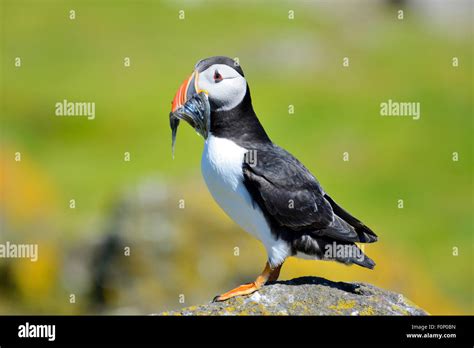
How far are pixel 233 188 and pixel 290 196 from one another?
59 centimetres

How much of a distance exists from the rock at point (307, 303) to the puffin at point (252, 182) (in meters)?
0.15

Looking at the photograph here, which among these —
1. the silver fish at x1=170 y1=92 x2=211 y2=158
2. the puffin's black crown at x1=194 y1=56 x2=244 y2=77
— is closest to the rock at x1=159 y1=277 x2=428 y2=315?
the silver fish at x1=170 y1=92 x2=211 y2=158

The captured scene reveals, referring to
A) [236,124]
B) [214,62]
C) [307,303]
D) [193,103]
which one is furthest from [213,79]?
[307,303]

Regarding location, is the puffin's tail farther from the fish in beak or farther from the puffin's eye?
the puffin's eye

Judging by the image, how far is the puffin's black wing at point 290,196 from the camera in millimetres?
9594

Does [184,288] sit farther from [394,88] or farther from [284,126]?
[394,88]

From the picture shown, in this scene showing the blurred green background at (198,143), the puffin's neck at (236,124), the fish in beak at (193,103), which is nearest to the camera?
the fish in beak at (193,103)

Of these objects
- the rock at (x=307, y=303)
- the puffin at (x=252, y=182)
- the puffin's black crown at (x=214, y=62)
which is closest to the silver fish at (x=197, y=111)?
the puffin at (x=252, y=182)

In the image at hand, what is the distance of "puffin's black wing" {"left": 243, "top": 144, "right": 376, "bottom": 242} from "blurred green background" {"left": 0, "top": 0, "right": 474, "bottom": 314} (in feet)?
18.3

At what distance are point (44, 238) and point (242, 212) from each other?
12.9m

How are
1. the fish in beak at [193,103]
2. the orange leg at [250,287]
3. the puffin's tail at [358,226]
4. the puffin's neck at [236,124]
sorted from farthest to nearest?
the puffin's tail at [358,226] → the puffin's neck at [236,124] → the fish in beak at [193,103] → the orange leg at [250,287]

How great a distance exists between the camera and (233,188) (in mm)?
9555

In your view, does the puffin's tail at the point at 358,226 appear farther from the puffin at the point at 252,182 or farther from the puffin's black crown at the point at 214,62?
the puffin's black crown at the point at 214,62

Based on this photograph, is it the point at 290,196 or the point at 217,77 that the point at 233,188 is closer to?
the point at 290,196
